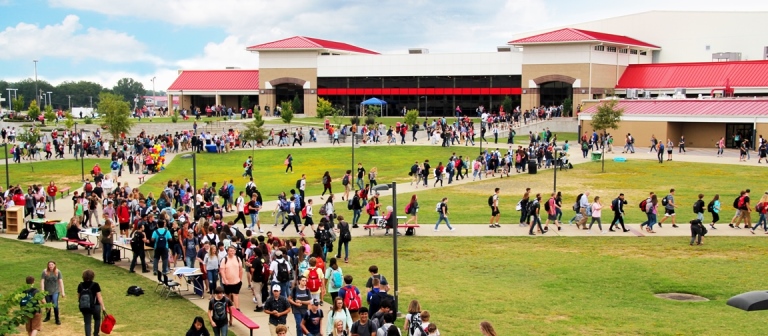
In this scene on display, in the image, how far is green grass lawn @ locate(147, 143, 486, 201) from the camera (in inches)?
1565

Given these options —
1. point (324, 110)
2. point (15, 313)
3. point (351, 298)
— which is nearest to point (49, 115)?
point (324, 110)

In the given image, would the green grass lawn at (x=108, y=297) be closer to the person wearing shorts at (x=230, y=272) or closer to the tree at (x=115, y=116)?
the person wearing shorts at (x=230, y=272)

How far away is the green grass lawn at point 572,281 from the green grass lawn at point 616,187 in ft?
16.6

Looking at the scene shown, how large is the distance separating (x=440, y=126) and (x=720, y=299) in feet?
139

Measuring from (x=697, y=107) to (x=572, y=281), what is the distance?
4191cm

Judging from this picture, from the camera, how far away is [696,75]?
69562mm

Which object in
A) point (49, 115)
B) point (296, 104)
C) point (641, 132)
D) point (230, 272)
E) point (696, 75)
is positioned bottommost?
point (230, 272)

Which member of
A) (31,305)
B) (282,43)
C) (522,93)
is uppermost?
(282,43)

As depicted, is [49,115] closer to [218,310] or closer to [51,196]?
[51,196]

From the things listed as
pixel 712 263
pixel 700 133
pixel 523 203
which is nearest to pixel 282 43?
pixel 700 133

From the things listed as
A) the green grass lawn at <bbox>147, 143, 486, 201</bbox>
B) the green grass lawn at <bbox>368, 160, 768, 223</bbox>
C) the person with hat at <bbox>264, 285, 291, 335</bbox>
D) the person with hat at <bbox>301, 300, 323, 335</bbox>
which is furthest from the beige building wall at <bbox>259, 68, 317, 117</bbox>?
the person with hat at <bbox>301, 300, 323, 335</bbox>

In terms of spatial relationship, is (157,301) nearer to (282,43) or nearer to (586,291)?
(586,291)

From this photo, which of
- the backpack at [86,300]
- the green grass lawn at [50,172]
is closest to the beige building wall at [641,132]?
the green grass lawn at [50,172]

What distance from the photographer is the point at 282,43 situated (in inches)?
3216
